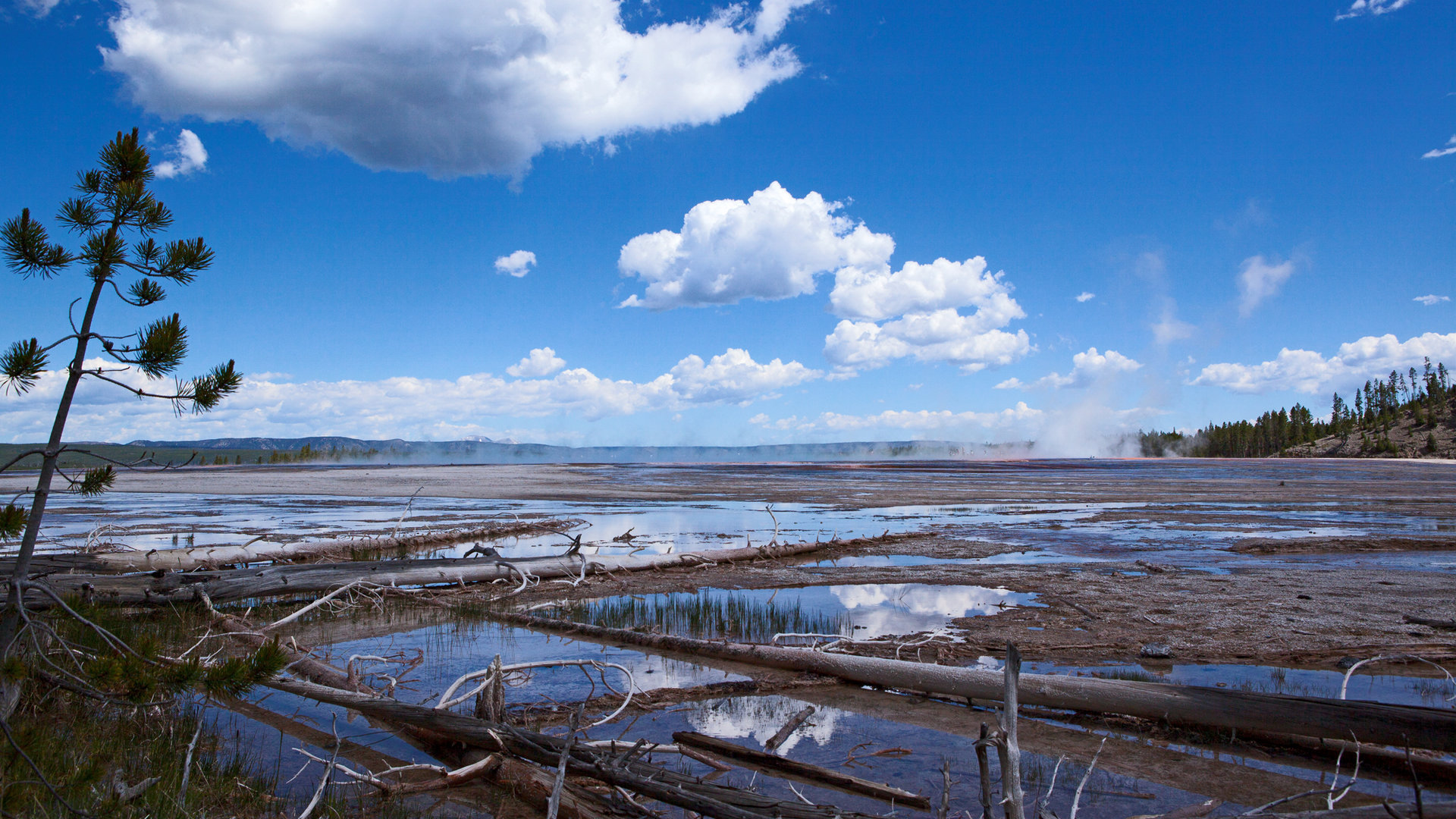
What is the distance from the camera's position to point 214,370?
4559 mm

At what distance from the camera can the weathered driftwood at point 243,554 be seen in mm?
11094

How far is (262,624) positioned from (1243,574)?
54.6 ft

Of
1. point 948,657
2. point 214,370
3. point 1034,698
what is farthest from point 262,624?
point 1034,698

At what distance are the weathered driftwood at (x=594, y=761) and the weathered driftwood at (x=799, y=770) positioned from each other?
1.04 m

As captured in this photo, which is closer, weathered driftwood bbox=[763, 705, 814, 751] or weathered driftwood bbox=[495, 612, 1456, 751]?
weathered driftwood bbox=[495, 612, 1456, 751]

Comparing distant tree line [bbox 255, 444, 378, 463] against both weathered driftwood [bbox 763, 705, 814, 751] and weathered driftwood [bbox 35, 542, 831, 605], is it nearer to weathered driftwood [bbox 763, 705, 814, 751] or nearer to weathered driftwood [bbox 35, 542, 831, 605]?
weathered driftwood [bbox 35, 542, 831, 605]

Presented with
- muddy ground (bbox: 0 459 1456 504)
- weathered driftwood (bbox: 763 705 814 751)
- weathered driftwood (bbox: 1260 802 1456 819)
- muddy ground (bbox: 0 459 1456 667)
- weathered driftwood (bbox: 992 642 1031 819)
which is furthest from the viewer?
muddy ground (bbox: 0 459 1456 504)

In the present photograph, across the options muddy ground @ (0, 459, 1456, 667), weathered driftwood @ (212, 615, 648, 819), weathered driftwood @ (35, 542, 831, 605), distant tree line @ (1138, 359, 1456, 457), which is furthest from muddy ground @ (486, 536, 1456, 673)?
distant tree line @ (1138, 359, 1456, 457)

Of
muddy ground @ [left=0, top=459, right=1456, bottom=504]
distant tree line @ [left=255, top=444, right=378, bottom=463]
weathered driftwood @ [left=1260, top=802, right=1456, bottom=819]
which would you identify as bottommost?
distant tree line @ [left=255, top=444, right=378, bottom=463]

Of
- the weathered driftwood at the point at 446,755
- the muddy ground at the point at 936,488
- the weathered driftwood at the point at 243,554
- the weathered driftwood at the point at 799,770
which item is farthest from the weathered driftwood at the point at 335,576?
the muddy ground at the point at 936,488

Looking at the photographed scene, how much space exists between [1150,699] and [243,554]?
596 inches

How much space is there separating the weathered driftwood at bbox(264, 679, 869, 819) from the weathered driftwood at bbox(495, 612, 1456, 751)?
341 centimetres

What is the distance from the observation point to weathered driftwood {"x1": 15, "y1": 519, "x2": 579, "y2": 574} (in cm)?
1109

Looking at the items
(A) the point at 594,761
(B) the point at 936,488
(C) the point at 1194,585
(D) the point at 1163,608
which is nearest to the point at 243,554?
(A) the point at 594,761
